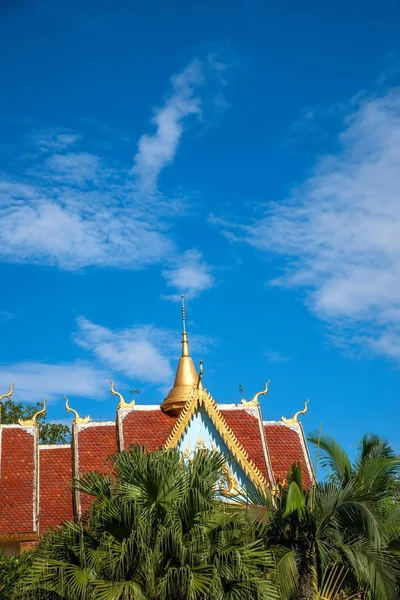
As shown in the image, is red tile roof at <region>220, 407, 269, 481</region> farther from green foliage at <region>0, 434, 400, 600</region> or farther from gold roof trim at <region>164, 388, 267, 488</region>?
green foliage at <region>0, 434, 400, 600</region>

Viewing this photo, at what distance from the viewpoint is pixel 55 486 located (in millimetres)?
23922

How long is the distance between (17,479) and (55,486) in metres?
1.19

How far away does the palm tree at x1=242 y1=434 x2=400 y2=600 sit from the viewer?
563 inches

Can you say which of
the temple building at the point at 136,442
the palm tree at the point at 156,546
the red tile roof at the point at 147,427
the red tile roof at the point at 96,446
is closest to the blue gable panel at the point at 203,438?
the temple building at the point at 136,442

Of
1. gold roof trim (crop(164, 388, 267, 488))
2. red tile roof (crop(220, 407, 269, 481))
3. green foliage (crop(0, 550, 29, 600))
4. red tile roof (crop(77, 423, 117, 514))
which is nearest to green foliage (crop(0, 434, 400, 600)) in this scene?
green foliage (crop(0, 550, 29, 600))

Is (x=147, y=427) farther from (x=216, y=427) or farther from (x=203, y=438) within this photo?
(x=216, y=427)

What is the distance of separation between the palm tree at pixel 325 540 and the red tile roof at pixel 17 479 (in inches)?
349

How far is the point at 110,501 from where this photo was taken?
13.8 m

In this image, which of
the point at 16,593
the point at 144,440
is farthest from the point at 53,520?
the point at 16,593

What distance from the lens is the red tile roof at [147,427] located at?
954 inches

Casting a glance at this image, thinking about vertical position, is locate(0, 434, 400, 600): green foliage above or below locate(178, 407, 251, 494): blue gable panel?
below

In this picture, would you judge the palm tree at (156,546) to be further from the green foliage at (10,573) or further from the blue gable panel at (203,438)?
the blue gable panel at (203,438)

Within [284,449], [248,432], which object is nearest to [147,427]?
[248,432]

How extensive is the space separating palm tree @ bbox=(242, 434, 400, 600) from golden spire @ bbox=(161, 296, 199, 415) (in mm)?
10095
